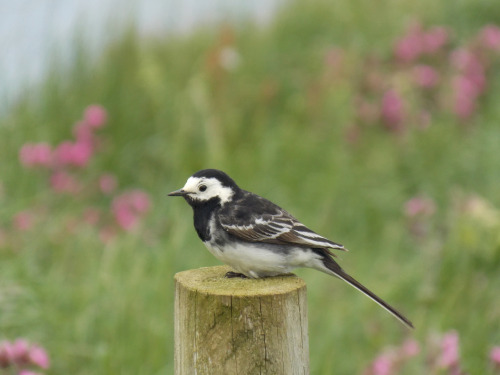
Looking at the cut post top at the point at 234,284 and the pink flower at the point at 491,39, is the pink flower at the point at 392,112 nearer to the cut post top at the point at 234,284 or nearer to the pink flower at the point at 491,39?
the pink flower at the point at 491,39

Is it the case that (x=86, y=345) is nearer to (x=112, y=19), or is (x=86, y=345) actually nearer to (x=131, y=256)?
(x=131, y=256)

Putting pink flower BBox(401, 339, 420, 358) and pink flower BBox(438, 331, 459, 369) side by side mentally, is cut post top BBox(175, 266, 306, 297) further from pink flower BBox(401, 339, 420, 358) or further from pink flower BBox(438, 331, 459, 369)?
pink flower BBox(401, 339, 420, 358)

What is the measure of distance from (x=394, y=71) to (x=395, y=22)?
1608mm

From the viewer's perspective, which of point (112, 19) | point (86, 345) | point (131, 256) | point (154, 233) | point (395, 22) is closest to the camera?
point (86, 345)

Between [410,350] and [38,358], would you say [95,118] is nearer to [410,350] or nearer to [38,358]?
[38,358]

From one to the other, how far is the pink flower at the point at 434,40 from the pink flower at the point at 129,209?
16.7ft

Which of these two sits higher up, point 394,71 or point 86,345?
point 394,71

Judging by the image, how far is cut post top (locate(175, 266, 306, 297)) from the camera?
333cm

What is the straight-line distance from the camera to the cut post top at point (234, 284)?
3.33 metres

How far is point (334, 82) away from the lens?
986cm

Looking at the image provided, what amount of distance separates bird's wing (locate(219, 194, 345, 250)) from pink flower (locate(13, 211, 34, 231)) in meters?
3.41

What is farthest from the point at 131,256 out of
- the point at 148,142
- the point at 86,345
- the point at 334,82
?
the point at 334,82

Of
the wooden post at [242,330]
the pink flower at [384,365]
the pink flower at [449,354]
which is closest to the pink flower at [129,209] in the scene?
the pink flower at [384,365]

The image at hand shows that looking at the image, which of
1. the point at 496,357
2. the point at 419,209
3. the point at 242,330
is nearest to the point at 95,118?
the point at 419,209
